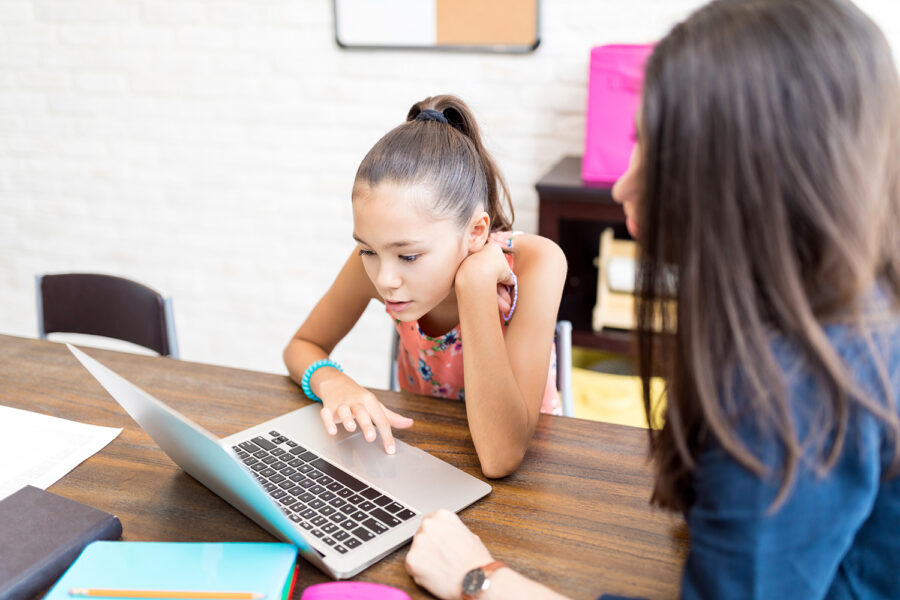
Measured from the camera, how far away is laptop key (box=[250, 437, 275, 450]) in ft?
3.06

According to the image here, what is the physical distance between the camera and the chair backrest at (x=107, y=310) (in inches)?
56.8

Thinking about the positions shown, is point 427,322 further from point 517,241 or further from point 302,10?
point 302,10

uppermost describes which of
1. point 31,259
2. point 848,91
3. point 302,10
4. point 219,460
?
point 302,10

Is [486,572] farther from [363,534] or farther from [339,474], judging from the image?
[339,474]

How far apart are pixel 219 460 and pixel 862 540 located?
1.86ft

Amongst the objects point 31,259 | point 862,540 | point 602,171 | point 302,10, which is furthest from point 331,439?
point 31,259

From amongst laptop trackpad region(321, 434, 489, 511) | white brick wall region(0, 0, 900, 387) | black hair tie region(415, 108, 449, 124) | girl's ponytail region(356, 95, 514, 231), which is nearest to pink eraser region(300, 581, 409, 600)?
laptop trackpad region(321, 434, 489, 511)

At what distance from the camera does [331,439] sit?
96cm

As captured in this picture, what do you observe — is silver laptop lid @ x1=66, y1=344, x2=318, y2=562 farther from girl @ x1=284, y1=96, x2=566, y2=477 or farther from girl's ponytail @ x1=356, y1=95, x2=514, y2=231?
girl's ponytail @ x1=356, y1=95, x2=514, y2=231

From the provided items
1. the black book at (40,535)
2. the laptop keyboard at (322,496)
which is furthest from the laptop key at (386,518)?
the black book at (40,535)

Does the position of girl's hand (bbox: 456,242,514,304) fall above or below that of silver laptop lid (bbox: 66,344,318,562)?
above

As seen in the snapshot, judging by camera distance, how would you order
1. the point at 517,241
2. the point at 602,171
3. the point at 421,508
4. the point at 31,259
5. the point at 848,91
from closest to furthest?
the point at 848,91 < the point at 421,508 < the point at 517,241 < the point at 602,171 < the point at 31,259

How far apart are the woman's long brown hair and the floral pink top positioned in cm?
67

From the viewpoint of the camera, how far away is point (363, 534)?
2.48ft
